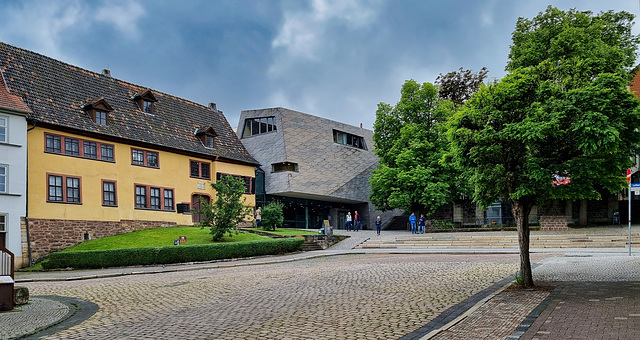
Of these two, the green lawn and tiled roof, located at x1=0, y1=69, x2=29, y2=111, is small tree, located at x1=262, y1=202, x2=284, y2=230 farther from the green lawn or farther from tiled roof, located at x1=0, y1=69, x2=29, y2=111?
tiled roof, located at x1=0, y1=69, x2=29, y2=111

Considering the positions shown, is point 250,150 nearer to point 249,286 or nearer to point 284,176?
point 284,176

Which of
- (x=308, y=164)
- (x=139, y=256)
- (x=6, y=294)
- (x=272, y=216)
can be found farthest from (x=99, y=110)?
(x=6, y=294)

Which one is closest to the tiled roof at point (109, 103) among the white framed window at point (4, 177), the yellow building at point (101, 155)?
the yellow building at point (101, 155)

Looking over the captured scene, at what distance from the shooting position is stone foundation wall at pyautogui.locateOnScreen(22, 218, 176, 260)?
31234mm

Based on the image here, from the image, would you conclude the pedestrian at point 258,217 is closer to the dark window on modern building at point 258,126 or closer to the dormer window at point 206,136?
the dormer window at point 206,136

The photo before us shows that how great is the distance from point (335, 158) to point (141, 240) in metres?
27.1

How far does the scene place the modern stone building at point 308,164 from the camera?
5309cm

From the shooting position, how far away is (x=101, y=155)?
35656 millimetres

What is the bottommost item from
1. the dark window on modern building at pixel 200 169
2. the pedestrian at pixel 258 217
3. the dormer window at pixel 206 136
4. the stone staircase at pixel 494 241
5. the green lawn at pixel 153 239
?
the stone staircase at pixel 494 241

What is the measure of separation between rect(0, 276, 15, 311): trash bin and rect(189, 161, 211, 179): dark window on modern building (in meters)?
28.6

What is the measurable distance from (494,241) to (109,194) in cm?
2394

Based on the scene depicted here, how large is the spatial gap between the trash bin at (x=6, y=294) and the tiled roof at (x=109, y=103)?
66.8 feet

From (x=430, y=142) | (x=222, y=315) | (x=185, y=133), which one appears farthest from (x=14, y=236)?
(x=430, y=142)

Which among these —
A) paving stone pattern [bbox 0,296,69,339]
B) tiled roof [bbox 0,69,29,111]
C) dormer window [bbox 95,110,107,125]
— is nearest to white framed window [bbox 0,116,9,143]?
tiled roof [bbox 0,69,29,111]
